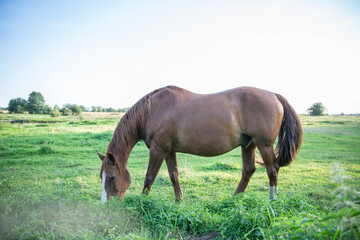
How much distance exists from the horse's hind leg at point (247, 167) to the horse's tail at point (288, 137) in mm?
513

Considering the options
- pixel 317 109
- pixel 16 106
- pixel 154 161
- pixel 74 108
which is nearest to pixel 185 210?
pixel 154 161

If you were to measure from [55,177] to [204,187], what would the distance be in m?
4.46

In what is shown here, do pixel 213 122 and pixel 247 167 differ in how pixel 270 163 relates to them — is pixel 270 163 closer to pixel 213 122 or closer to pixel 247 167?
pixel 247 167

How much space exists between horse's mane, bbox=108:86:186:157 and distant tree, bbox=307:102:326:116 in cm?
5851

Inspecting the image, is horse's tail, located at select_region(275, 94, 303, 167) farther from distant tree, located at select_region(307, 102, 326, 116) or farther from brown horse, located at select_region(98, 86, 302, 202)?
distant tree, located at select_region(307, 102, 326, 116)

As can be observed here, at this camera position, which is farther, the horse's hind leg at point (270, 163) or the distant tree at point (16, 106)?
the distant tree at point (16, 106)

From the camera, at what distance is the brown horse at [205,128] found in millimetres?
3785

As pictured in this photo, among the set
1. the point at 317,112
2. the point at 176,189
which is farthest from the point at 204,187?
the point at 317,112

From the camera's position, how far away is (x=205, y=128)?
3.78 m

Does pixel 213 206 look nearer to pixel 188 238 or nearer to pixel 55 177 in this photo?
pixel 188 238

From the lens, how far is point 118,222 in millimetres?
2385

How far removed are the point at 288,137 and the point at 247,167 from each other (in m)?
1.06

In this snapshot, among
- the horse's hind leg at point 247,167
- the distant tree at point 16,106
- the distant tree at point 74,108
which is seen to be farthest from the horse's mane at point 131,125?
the distant tree at point 74,108

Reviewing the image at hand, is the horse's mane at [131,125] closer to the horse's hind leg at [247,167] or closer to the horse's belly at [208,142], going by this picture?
the horse's belly at [208,142]
